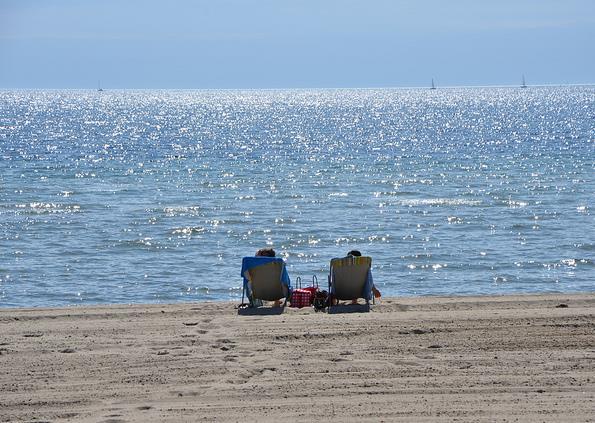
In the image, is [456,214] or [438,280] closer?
[438,280]

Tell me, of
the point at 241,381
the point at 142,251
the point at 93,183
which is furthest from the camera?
the point at 93,183

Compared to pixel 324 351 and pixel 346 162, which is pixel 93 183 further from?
pixel 324 351

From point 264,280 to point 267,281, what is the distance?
0.04 m

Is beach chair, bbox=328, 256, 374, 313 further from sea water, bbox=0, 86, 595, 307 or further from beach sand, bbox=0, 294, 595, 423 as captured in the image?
sea water, bbox=0, 86, 595, 307

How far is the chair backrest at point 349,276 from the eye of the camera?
12.4 m

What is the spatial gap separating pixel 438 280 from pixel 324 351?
7.54m

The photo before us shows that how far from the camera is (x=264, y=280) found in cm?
1234

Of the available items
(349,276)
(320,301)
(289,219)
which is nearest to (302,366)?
(320,301)

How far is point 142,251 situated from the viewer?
20.0 metres

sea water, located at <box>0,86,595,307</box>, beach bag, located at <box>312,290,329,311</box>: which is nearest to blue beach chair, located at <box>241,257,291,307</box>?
beach bag, located at <box>312,290,329,311</box>

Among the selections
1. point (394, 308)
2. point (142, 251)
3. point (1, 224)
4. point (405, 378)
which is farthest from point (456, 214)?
point (405, 378)

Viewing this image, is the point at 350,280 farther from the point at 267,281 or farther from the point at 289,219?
the point at 289,219

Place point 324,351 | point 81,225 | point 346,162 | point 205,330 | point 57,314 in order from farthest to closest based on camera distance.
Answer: point 346,162
point 81,225
point 57,314
point 205,330
point 324,351

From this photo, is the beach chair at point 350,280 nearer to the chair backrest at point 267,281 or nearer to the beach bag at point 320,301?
the beach bag at point 320,301
